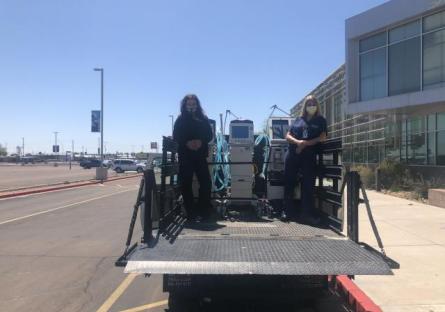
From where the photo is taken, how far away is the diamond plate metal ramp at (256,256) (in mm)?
4242

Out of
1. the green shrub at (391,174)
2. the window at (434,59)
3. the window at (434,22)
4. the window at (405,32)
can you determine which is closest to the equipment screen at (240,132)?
the green shrub at (391,174)

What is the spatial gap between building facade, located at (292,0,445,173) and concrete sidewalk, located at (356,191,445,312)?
10966 millimetres

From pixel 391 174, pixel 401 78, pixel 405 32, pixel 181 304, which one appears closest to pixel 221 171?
pixel 181 304

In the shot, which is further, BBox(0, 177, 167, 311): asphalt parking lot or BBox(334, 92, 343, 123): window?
BBox(334, 92, 343, 123): window

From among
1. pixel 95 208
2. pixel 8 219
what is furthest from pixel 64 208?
pixel 8 219

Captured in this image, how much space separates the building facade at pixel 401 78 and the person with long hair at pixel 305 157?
18330 millimetres

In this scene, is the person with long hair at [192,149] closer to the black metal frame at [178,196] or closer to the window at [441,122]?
the black metal frame at [178,196]

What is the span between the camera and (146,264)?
169 inches

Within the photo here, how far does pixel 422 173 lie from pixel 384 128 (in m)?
6.97

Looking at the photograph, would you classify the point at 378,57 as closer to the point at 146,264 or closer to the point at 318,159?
the point at 318,159

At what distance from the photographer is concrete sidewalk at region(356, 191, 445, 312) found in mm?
5906

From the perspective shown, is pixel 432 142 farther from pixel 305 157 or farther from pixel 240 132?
pixel 305 157

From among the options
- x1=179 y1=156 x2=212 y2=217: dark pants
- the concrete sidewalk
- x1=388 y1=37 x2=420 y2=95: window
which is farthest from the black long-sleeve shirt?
x1=388 y1=37 x2=420 y2=95: window

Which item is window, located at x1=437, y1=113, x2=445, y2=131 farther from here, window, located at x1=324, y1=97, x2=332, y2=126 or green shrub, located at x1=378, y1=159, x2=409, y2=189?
window, located at x1=324, y1=97, x2=332, y2=126
